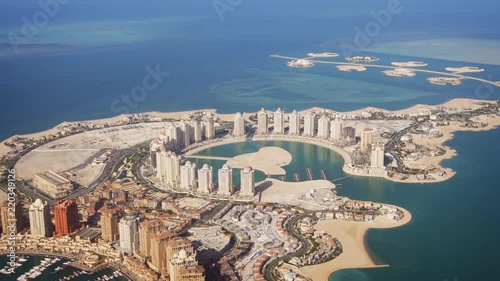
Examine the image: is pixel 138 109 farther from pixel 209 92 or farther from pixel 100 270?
pixel 100 270

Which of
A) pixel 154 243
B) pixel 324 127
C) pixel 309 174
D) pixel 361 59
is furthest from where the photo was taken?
pixel 361 59

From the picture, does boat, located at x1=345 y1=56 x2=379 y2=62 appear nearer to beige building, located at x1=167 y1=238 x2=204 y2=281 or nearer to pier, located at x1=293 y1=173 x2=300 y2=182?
pier, located at x1=293 y1=173 x2=300 y2=182

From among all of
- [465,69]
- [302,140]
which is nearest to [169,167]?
[302,140]

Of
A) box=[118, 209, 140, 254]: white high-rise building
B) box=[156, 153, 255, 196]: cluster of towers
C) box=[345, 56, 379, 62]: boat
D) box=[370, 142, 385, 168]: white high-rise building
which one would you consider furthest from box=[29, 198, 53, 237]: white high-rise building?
box=[345, 56, 379, 62]: boat

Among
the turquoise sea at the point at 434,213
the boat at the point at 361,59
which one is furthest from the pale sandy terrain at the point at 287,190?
the boat at the point at 361,59

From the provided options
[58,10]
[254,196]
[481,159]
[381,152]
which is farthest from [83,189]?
[58,10]

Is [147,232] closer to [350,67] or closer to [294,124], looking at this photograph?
[294,124]

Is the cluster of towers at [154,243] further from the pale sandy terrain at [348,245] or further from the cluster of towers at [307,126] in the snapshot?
the cluster of towers at [307,126]
